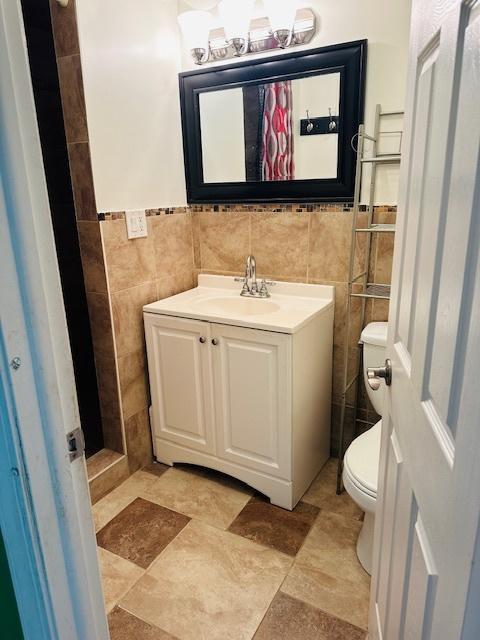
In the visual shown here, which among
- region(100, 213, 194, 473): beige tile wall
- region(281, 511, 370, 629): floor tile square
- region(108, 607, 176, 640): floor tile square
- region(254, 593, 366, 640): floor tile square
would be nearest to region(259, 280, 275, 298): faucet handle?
region(100, 213, 194, 473): beige tile wall

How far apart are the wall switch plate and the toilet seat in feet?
4.37

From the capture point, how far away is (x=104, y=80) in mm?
1812

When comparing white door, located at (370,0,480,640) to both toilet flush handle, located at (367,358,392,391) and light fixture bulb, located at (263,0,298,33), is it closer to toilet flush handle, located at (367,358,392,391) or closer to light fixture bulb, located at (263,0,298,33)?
toilet flush handle, located at (367,358,392,391)

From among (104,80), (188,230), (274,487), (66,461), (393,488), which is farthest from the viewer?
(188,230)

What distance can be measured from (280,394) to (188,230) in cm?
108

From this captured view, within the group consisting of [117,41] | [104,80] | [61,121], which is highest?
[117,41]

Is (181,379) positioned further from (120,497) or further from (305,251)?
(305,251)

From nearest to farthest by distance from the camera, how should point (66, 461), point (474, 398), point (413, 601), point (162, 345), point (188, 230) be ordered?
point (474, 398), point (66, 461), point (413, 601), point (162, 345), point (188, 230)

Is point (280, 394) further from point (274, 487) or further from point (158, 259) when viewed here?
point (158, 259)

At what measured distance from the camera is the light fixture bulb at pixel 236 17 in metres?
1.89

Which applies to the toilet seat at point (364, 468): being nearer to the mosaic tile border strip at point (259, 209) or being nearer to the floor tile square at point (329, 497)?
the floor tile square at point (329, 497)

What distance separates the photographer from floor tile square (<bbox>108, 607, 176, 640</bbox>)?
1.40 m

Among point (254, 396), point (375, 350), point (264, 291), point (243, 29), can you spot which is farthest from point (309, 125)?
point (254, 396)

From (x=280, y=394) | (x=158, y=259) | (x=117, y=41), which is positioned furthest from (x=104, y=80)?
(x=280, y=394)
